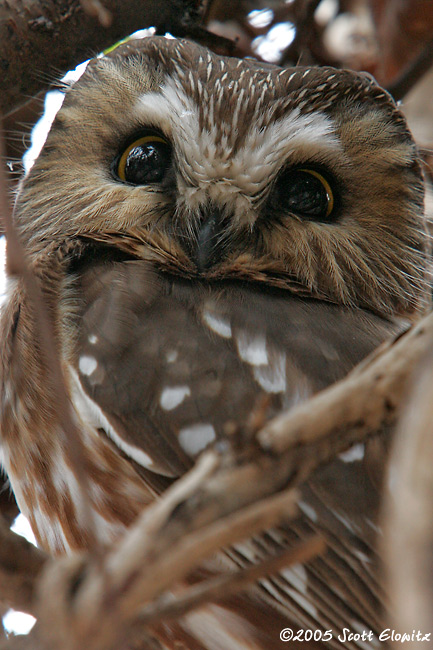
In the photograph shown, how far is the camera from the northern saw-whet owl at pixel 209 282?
1771 mm

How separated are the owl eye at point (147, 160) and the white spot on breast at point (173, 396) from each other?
2.47ft

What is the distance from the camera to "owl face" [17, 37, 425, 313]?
215 cm

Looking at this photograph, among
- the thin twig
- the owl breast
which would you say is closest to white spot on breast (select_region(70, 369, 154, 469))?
the owl breast

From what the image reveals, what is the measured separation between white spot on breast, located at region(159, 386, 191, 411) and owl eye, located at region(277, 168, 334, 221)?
0.77 m

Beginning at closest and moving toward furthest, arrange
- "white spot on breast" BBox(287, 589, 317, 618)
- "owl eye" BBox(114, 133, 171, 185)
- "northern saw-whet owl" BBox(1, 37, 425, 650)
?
1. "white spot on breast" BBox(287, 589, 317, 618)
2. "northern saw-whet owl" BBox(1, 37, 425, 650)
3. "owl eye" BBox(114, 133, 171, 185)

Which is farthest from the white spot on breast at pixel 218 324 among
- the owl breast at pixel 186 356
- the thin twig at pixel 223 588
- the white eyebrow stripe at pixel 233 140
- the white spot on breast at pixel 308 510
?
the thin twig at pixel 223 588

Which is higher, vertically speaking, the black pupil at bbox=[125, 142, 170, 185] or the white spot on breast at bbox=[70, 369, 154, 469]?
the black pupil at bbox=[125, 142, 170, 185]

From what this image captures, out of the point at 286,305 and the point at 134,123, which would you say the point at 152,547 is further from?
the point at 134,123

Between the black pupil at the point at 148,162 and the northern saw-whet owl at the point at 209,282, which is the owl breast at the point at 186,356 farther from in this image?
the black pupil at the point at 148,162

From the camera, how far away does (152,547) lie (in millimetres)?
714

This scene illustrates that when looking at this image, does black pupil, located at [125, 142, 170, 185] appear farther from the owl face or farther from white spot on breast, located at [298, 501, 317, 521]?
white spot on breast, located at [298, 501, 317, 521]

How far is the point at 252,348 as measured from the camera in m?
1.96

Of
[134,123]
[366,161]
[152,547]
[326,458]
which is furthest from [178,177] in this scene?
[152,547]

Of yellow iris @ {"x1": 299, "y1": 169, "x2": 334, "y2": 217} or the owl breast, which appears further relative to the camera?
yellow iris @ {"x1": 299, "y1": 169, "x2": 334, "y2": 217}
